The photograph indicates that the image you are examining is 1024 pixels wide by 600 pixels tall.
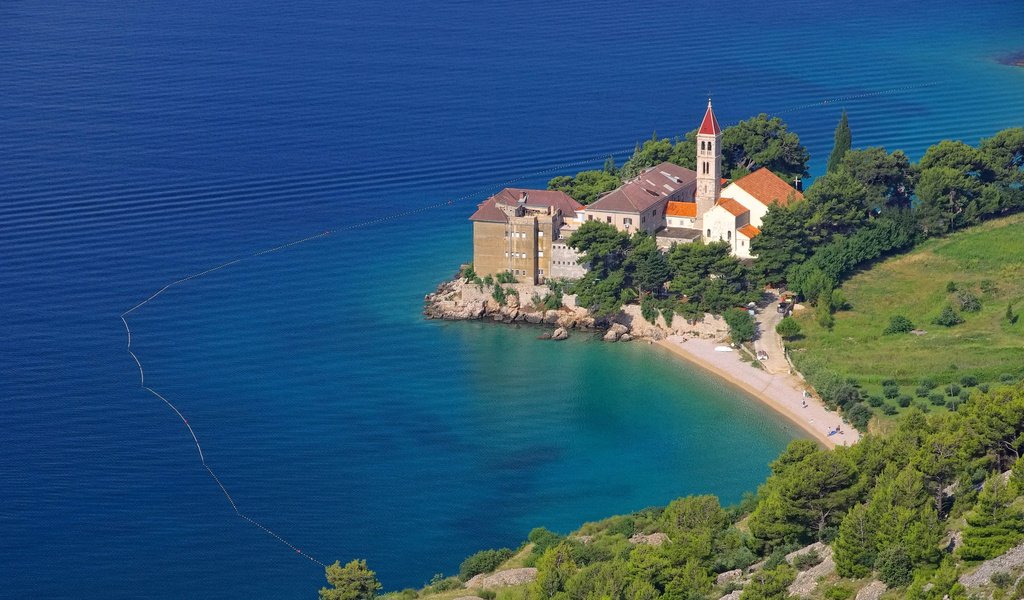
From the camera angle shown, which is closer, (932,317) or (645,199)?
(932,317)

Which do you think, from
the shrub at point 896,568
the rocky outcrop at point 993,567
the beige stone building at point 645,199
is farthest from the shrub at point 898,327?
the rocky outcrop at point 993,567

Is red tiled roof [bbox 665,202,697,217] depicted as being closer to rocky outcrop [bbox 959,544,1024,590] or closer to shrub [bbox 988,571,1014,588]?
rocky outcrop [bbox 959,544,1024,590]

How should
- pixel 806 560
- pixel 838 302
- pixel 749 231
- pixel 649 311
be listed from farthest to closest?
pixel 749 231, pixel 649 311, pixel 838 302, pixel 806 560

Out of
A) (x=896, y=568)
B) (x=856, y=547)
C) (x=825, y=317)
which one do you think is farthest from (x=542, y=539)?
(x=825, y=317)

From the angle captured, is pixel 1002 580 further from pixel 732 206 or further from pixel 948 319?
pixel 732 206

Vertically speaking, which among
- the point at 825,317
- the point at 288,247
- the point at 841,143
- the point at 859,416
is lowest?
the point at 859,416

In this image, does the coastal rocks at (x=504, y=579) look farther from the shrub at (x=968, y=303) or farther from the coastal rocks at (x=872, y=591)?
the shrub at (x=968, y=303)

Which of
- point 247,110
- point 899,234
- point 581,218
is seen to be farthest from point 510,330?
point 247,110

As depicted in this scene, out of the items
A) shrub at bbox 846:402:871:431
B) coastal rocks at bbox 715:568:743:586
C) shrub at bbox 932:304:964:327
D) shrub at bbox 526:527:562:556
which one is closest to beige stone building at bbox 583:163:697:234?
shrub at bbox 932:304:964:327
